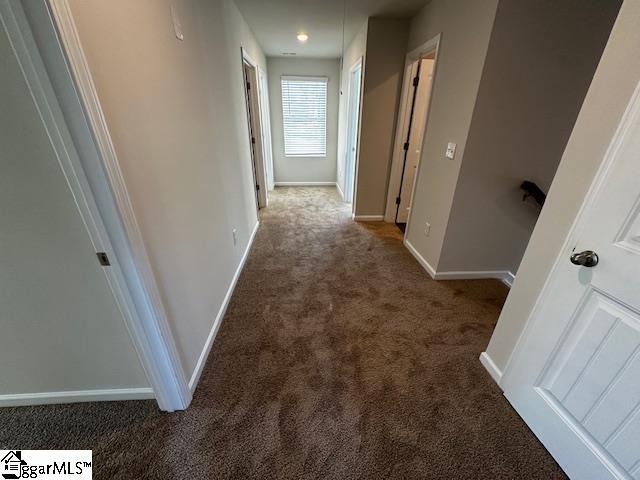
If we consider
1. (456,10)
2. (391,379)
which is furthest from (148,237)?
(456,10)

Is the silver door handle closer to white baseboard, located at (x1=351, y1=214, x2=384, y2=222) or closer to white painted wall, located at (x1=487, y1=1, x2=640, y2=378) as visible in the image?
white painted wall, located at (x1=487, y1=1, x2=640, y2=378)

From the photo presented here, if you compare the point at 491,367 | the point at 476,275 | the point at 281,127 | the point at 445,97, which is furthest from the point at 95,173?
the point at 281,127

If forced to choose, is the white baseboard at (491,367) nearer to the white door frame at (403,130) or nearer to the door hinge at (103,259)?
the white door frame at (403,130)

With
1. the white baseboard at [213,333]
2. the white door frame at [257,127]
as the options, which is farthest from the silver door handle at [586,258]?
the white door frame at [257,127]

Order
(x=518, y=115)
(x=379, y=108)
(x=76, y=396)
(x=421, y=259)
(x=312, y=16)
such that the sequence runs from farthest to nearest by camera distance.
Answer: (x=379, y=108) → (x=312, y=16) → (x=421, y=259) → (x=518, y=115) → (x=76, y=396)

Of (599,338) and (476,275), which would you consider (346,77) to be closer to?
(476,275)

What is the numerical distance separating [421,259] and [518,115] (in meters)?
1.42

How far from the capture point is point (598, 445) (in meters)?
0.99

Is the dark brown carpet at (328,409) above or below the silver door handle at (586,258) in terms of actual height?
below

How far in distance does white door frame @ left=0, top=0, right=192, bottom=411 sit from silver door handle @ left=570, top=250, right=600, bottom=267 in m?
1.62

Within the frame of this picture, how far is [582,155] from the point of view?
100 centimetres

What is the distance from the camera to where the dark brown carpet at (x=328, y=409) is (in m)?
1.13

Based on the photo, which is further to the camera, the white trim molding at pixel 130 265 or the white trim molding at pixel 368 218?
the white trim molding at pixel 368 218

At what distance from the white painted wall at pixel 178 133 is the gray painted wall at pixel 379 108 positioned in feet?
5.10
